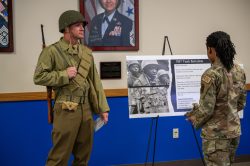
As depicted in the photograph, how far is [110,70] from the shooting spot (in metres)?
2.93

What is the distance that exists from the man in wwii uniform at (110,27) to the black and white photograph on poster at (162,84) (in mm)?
453

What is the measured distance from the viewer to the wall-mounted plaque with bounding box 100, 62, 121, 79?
9.55 ft

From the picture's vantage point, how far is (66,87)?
6.76 ft

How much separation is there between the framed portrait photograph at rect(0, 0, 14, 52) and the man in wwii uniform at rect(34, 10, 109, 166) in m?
0.77

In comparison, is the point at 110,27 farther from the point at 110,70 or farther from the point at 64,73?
the point at 64,73

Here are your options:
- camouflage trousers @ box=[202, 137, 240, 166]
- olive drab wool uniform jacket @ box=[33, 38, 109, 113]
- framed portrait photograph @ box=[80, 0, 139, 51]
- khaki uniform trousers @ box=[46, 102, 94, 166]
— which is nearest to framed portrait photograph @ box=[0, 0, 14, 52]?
framed portrait photograph @ box=[80, 0, 139, 51]

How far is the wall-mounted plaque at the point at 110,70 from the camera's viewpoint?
2.91 metres

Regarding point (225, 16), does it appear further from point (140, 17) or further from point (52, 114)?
point (52, 114)

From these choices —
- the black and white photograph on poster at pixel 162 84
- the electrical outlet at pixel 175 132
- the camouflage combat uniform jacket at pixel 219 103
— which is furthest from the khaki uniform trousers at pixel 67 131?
the electrical outlet at pixel 175 132

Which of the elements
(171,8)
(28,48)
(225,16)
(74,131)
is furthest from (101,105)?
(225,16)

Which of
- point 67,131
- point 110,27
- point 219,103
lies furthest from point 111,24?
point 219,103

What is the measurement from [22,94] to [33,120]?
9.8 inches

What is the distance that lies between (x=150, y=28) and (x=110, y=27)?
0.41 m

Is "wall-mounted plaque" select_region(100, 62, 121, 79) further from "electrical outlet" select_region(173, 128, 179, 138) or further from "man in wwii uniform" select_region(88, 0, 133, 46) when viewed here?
"electrical outlet" select_region(173, 128, 179, 138)
